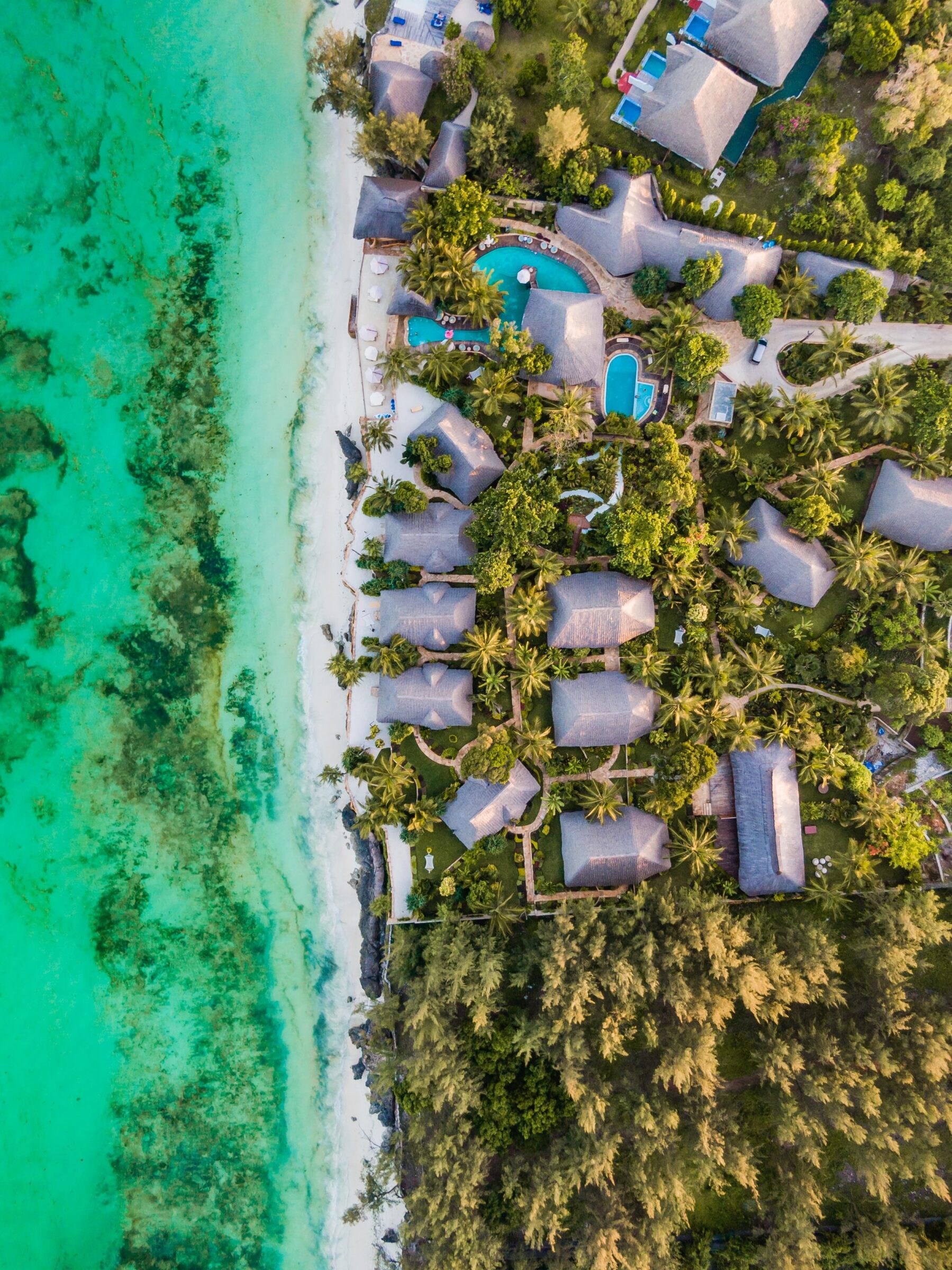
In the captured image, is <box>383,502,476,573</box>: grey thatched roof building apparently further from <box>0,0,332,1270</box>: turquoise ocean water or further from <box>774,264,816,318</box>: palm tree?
<box>774,264,816,318</box>: palm tree

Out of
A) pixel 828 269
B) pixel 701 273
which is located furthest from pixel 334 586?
pixel 828 269

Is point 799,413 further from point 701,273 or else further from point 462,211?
point 462,211

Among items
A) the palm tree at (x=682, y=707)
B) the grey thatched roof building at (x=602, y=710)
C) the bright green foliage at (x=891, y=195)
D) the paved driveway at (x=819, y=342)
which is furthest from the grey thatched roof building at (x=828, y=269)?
the grey thatched roof building at (x=602, y=710)

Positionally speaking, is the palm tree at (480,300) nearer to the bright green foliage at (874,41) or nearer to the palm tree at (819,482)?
the palm tree at (819,482)

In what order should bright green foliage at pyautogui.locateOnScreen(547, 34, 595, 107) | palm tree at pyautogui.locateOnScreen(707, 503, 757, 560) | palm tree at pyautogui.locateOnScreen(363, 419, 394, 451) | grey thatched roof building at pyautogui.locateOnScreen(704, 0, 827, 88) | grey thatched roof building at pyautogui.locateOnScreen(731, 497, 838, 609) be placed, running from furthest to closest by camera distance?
palm tree at pyautogui.locateOnScreen(363, 419, 394, 451) → palm tree at pyautogui.locateOnScreen(707, 503, 757, 560) → grey thatched roof building at pyautogui.locateOnScreen(731, 497, 838, 609) → bright green foliage at pyautogui.locateOnScreen(547, 34, 595, 107) → grey thatched roof building at pyautogui.locateOnScreen(704, 0, 827, 88)

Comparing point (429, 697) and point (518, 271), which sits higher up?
point (518, 271)

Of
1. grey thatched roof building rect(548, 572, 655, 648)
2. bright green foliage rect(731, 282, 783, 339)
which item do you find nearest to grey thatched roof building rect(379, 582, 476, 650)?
grey thatched roof building rect(548, 572, 655, 648)
